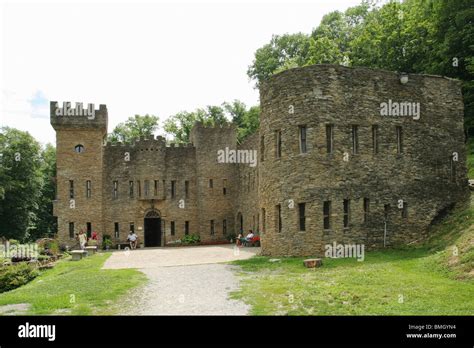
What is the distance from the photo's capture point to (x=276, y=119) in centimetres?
2455

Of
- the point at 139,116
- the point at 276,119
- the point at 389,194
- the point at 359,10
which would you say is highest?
the point at 359,10

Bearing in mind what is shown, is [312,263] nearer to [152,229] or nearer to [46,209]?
[152,229]

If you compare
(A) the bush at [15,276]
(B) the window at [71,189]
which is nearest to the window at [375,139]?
(A) the bush at [15,276]

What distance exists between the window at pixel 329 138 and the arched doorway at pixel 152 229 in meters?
22.0

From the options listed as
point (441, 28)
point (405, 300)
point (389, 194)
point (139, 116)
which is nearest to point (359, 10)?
point (441, 28)

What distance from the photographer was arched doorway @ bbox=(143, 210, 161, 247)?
4228 centimetres

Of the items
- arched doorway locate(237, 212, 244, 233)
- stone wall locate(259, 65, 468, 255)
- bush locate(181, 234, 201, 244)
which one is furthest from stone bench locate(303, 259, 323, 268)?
bush locate(181, 234, 201, 244)

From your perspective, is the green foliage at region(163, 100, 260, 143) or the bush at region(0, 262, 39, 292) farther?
the green foliage at region(163, 100, 260, 143)

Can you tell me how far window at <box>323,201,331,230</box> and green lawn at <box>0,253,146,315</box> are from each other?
8.44 metres

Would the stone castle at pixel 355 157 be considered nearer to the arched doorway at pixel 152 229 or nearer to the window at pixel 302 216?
the window at pixel 302 216

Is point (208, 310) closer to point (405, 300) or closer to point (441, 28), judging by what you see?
point (405, 300)

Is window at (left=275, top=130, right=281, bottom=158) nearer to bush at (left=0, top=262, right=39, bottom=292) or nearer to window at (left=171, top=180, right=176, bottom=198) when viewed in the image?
bush at (left=0, top=262, right=39, bottom=292)

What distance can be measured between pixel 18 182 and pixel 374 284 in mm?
47747
